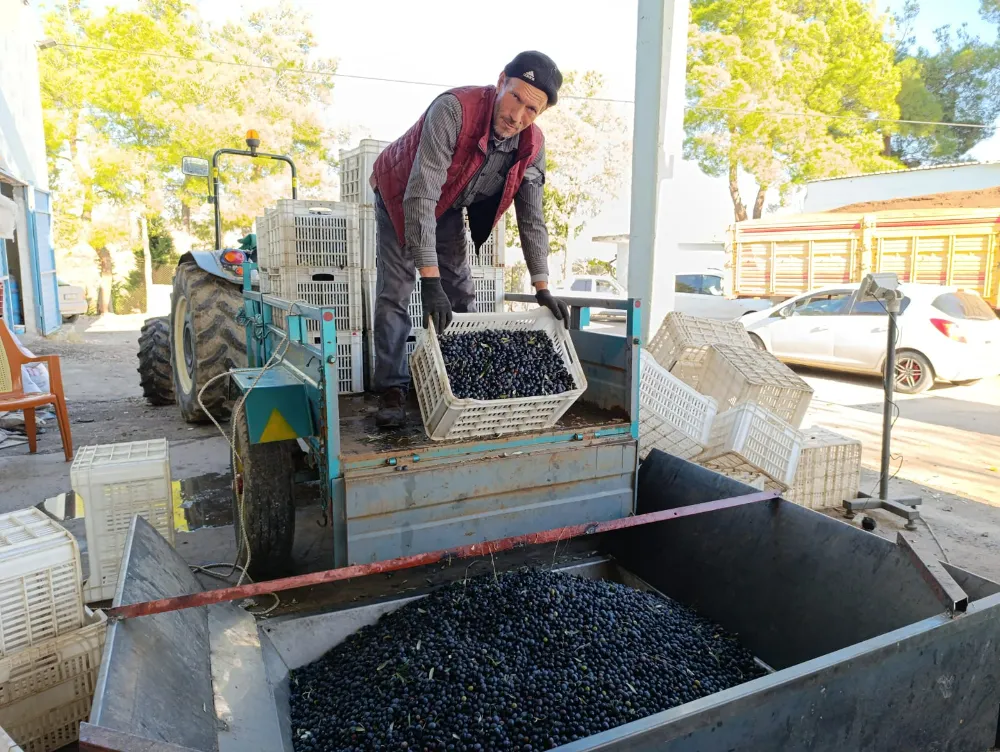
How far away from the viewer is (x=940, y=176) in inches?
608

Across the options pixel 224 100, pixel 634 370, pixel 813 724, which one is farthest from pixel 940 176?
pixel 224 100

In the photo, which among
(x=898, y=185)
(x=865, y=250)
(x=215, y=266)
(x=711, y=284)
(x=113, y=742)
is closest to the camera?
(x=113, y=742)

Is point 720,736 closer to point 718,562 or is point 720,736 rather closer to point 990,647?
point 990,647

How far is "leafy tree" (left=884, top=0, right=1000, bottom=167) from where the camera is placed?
870 inches

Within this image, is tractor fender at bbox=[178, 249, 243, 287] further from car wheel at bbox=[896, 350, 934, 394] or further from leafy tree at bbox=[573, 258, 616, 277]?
leafy tree at bbox=[573, 258, 616, 277]

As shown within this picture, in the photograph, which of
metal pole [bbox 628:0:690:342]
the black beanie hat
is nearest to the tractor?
the black beanie hat

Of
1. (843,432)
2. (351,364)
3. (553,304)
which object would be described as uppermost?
(553,304)

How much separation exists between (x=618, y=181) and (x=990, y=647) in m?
22.3

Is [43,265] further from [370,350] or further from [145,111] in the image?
[370,350]

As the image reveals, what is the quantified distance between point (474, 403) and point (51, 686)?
1.68m

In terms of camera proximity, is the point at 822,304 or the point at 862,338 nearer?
the point at 862,338

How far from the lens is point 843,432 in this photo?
6520 millimetres

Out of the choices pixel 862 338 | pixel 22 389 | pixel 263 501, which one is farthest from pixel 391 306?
pixel 862 338

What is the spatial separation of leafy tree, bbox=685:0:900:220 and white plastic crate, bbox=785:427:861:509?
17522mm
